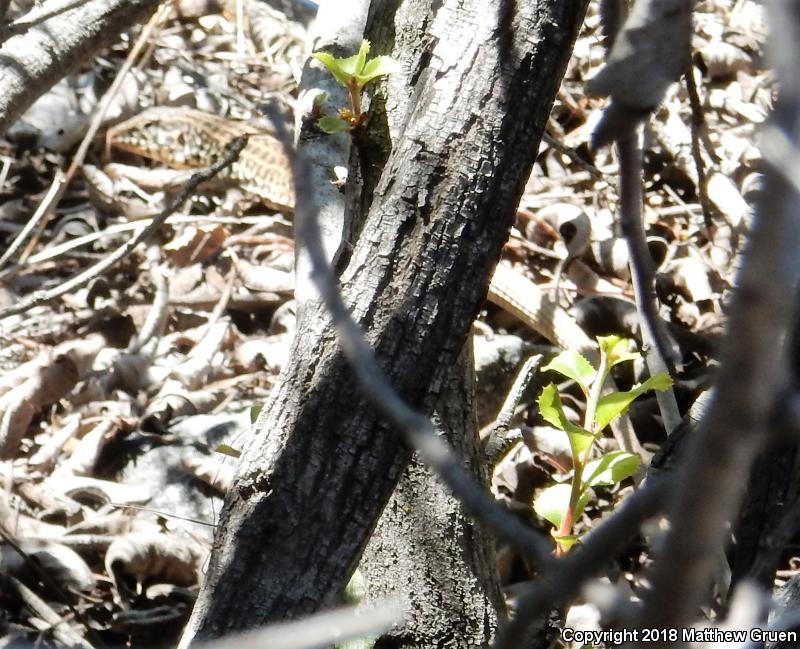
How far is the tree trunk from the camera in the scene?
4.19 ft

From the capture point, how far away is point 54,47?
7.89ft

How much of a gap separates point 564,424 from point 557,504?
0.20 metres

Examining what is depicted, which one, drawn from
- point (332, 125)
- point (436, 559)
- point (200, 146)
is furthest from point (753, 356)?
point (200, 146)

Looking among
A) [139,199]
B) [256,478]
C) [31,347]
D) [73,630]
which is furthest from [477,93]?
[139,199]

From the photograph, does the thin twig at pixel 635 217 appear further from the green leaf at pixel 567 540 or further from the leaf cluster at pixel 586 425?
the green leaf at pixel 567 540

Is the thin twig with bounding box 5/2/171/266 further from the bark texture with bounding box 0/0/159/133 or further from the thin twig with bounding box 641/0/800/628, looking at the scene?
the thin twig with bounding box 641/0/800/628

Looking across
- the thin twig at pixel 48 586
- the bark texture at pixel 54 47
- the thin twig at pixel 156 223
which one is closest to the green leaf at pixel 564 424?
the thin twig at pixel 156 223

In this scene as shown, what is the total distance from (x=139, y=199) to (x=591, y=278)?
2.41m

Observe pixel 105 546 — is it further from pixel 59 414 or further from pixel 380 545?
pixel 380 545

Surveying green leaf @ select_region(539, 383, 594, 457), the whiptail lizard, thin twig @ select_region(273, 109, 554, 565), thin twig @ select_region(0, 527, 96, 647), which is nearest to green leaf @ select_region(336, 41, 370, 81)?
green leaf @ select_region(539, 383, 594, 457)

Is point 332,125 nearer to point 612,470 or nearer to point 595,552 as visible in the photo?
point 612,470

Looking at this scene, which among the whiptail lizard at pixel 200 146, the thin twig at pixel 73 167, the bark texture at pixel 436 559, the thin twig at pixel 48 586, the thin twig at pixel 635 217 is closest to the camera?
the thin twig at pixel 635 217

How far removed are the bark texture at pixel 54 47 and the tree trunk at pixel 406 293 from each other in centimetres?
137

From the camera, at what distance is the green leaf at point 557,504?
1.66 meters
